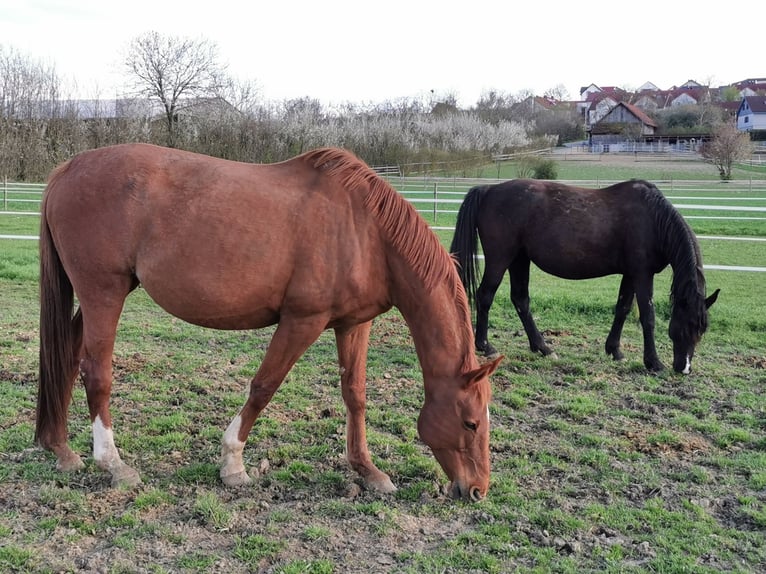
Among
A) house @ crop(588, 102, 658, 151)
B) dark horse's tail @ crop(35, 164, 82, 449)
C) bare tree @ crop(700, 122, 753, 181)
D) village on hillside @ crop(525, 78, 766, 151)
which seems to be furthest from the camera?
house @ crop(588, 102, 658, 151)

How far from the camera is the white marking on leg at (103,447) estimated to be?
359 cm

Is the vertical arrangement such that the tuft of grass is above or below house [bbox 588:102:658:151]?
below

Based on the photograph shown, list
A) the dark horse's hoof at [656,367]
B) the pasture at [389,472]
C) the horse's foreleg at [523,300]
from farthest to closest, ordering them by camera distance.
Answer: the horse's foreleg at [523,300]
the dark horse's hoof at [656,367]
the pasture at [389,472]

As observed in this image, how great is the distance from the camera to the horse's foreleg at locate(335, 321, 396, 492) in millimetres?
3783

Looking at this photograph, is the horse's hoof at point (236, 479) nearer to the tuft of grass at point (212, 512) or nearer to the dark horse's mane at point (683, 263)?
the tuft of grass at point (212, 512)

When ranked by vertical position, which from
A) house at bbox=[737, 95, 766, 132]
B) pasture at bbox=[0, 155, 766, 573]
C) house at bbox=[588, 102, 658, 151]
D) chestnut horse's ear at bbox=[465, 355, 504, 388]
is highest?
house at bbox=[737, 95, 766, 132]

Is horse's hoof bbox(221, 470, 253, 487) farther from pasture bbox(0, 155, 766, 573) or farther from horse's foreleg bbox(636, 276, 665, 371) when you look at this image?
horse's foreleg bbox(636, 276, 665, 371)

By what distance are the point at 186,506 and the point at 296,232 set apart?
61.0 inches

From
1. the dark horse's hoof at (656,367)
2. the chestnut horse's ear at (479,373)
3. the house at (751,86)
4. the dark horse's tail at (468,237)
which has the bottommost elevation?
the dark horse's hoof at (656,367)

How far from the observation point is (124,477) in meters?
3.51

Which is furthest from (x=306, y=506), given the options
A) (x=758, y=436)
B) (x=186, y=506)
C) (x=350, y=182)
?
(x=758, y=436)

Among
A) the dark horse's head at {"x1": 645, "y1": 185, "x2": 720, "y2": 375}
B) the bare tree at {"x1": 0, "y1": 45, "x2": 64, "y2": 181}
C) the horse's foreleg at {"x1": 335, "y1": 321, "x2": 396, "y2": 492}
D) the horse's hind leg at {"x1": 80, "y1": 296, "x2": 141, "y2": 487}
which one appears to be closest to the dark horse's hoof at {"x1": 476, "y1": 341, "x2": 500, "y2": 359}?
the dark horse's head at {"x1": 645, "y1": 185, "x2": 720, "y2": 375}

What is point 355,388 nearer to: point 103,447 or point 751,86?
point 103,447

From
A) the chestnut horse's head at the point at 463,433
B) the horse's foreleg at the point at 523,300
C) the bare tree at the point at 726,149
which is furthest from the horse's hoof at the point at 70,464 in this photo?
the bare tree at the point at 726,149
